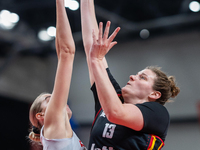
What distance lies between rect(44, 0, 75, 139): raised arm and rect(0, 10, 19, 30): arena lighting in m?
3.99

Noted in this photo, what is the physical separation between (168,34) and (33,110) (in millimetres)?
4528

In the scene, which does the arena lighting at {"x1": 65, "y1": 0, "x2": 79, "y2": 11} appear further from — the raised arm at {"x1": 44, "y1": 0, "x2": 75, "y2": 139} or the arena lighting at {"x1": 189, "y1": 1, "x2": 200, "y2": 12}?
the raised arm at {"x1": 44, "y1": 0, "x2": 75, "y2": 139}

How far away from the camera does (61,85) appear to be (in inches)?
59.2

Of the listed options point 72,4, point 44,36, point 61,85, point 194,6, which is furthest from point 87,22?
→ point 44,36

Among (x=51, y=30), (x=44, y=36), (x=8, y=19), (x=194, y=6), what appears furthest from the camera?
(x=44, y=36)

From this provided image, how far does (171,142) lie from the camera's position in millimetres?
4945

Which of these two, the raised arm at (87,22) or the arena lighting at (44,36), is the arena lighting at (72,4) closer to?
the arena lighting at (44,36)

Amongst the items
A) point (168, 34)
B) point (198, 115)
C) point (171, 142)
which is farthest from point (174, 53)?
point (171, 142)

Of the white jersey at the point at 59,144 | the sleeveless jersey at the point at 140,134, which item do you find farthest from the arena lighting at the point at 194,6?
the white jersey at the point at 59,144

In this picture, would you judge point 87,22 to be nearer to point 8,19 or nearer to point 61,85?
point 61,85

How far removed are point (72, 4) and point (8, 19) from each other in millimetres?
1571

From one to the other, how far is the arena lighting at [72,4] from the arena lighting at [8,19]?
131 centimetres

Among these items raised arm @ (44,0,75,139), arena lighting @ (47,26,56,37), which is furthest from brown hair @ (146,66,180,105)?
arena lighting @ (47,26,56,37)

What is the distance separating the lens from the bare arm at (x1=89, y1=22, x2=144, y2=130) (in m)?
1.24
